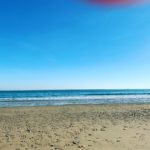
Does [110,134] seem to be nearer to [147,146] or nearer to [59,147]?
[147,146]

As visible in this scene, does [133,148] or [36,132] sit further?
[36,132]

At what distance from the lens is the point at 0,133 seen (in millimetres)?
9305

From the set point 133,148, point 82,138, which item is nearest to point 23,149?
point 82,138

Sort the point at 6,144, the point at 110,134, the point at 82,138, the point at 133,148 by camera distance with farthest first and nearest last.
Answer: the point at 110,134
the point at 82,138
the point at 6,144
the point at 133,148

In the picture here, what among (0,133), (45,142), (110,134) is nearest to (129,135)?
(110,134)

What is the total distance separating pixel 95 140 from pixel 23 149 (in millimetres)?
2483

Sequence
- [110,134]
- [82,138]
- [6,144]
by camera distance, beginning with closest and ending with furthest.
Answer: [6,144], [82,138], [110,134]

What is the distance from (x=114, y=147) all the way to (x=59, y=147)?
1.68 metres

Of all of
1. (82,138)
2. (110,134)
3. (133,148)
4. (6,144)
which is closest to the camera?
(133,148)

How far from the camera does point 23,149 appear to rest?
271 inches

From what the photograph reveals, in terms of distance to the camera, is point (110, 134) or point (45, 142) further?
point (110, 134)

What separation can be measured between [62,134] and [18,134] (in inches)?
68.1

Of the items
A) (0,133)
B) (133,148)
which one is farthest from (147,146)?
(0,133)

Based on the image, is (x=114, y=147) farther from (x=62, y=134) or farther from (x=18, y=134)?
(x=18, y=134)
